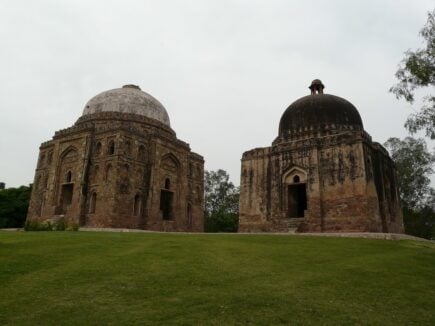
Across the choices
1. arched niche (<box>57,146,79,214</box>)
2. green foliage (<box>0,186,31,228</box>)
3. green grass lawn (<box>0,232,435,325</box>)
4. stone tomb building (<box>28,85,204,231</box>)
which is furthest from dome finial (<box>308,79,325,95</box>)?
green foliage (<box>0,186,31,228</box>)

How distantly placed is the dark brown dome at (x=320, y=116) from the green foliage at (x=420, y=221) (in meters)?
11.5

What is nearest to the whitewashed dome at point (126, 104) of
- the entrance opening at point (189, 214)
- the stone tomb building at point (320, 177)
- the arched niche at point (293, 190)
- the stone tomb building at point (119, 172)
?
the stone tomb building at point (119, 172)

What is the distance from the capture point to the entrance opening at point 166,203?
86.2ft

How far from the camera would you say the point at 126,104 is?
27891mm

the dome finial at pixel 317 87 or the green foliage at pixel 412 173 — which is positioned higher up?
the dome finial at pixel 317 87

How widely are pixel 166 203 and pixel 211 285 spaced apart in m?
20.5

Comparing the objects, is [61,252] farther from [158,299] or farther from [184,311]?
[184,311]

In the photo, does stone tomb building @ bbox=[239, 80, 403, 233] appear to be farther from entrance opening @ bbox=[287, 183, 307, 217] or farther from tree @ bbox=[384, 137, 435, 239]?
tree @ bbox=[384, 137, 435, 239]

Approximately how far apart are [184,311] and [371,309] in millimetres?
2979

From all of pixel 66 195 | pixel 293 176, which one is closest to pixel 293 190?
pixel 293 176

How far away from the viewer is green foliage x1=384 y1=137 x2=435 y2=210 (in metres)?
26.0

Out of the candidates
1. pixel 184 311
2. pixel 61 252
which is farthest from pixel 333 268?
pixel 61 252

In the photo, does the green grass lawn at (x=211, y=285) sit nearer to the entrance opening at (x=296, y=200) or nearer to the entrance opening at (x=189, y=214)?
the entrance opening at (x=296, y=200)

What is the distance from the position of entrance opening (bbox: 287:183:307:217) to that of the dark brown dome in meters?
2.97
